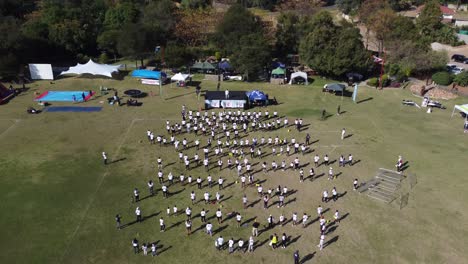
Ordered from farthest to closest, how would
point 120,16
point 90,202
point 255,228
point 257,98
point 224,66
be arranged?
point 120,16
point 224,66
point 257,98
point 90,202
point 255,228

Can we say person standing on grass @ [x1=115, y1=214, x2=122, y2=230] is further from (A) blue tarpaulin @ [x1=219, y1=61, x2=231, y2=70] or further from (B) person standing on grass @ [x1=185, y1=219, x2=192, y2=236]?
(A) blue tarpaulin @ [x1=219, y1=61, x2=231, y2=70]

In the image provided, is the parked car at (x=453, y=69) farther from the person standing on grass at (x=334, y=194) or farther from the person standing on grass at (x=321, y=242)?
the person standing on grass at (x=321, y=242)

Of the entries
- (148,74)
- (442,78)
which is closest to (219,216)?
(148,74)

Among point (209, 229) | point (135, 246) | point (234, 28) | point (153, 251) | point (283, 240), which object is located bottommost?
point (153, 251)

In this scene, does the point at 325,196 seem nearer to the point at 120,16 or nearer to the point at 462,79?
the point at 462,79

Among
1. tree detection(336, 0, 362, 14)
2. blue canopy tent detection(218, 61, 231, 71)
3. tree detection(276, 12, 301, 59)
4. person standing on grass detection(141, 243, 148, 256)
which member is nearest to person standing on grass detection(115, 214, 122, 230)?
person standing on grass detection(141, 243, 148, 256)

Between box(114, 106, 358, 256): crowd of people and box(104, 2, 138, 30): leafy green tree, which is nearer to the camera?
box(114, 106, 358, 256): crowd of people

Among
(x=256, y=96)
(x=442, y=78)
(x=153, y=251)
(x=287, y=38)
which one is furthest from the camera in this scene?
(x=287, y=38)

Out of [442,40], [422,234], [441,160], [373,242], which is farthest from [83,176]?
[442,40]
